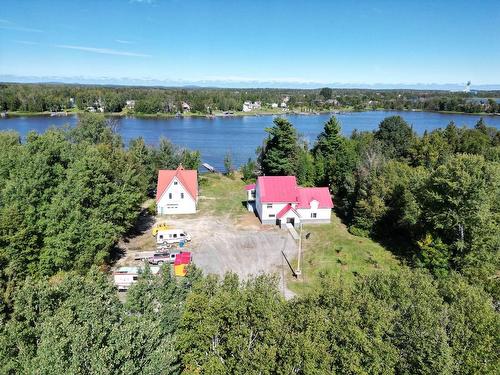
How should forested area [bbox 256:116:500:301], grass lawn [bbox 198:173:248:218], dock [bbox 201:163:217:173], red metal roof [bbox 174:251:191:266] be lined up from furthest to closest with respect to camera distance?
dock [bbox 201:163:217:173] < grass lawn [bbox 198:173:248:218] < red metal roof [bbox 174:251:191:266] < forested area [bbox 256:116:500:301]

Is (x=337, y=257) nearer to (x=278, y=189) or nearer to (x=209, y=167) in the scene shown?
(x=278, y=189)

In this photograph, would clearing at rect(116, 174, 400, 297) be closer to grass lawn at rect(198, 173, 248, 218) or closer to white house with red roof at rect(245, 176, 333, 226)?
grass lawn at rect(198, 173, 248, 218)

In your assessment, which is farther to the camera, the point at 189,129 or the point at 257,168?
the point at 189,129

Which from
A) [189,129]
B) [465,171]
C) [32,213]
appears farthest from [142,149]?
[189,129]

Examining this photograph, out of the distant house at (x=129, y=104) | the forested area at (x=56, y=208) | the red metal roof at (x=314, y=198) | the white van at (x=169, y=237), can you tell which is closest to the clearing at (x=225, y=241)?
the white van at (x=169, y=237)

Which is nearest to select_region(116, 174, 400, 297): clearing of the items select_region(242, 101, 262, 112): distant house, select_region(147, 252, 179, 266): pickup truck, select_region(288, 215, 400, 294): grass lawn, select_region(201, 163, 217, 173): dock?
select_region(288, 215, 400, 294): grass lawn

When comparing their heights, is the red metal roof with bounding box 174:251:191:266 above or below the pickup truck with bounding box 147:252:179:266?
above

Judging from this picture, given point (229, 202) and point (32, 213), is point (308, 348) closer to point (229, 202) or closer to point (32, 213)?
point (32, 213)
